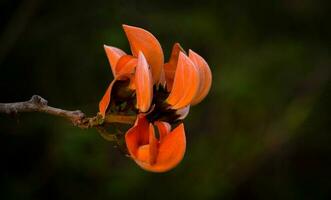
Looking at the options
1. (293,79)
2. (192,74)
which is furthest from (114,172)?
(192,74)

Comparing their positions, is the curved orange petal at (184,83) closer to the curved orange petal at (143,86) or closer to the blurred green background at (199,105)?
Answer: the curved orange petal at (143,86)

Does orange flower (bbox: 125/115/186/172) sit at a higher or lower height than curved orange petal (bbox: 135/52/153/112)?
lower

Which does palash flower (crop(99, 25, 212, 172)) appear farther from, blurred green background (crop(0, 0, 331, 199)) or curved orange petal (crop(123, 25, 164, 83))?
blurred green background (crop(0, 0, 331, 199))

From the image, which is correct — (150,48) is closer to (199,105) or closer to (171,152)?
(171,152)

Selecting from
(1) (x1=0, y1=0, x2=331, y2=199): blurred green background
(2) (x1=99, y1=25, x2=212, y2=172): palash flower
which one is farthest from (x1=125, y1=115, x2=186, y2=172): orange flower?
(1) (x1=0, y1=0, x2=331, y2=199): blurred green background

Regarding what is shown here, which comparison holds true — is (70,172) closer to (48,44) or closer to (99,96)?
(99,96)

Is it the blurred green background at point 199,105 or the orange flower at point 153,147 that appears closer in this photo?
the orange flower at point 153,147

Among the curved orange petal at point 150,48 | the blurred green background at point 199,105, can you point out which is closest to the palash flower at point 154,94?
the curved orange petal at point 150,48
